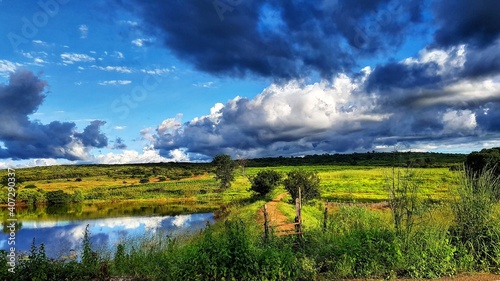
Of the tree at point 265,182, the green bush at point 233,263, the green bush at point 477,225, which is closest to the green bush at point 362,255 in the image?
the green bush at point 233,263

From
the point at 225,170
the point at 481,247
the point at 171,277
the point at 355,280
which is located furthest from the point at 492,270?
the point at 225,170

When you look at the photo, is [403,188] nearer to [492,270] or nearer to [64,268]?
[492,270]

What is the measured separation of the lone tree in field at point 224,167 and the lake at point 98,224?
53.0ft

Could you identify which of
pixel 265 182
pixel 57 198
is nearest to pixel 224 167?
→ pixel 265 182

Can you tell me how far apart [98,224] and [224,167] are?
103ft

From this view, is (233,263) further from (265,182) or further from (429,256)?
(265,182)

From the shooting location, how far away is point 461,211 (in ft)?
37.1

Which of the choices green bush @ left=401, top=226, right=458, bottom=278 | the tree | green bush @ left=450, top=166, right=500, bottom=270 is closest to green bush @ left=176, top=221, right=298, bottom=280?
green bush @ left=401, top=226, right=458, bottom=278

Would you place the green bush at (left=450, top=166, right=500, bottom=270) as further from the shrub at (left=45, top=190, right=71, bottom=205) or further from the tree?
the shrub at (left=45, top=190, right=71, bottom=205)

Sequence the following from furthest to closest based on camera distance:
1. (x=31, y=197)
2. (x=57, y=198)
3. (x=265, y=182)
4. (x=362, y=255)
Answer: (x=57, y=198), (x=31, y=197), (x=265, y=182), (x=362, y=255)

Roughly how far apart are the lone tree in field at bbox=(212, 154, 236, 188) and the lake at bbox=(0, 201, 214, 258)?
53.0ft

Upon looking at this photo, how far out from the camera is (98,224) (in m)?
41.7

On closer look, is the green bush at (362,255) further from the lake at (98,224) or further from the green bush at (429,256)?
the lake at (98,224)

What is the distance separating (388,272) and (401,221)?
2.29m
